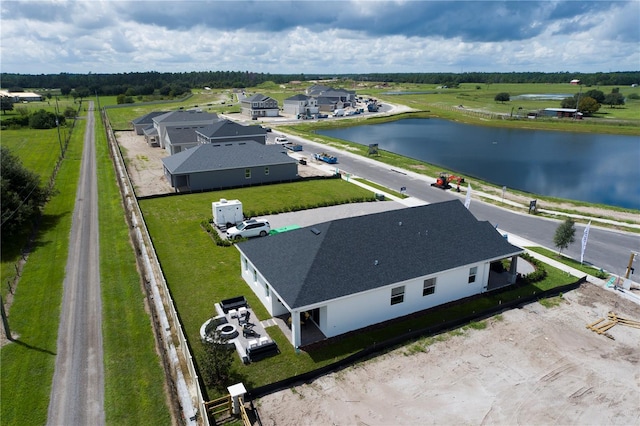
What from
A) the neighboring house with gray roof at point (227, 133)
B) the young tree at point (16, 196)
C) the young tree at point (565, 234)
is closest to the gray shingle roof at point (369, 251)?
the young tree at point (565, 234)

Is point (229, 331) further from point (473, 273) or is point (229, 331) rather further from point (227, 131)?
point (227, 131)

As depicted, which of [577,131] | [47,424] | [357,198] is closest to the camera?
[47,424]

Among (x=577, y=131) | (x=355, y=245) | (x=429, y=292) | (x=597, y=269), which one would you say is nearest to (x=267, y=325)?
(x=355, y=245)

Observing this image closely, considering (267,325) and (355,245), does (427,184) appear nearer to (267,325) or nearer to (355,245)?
(355,245)

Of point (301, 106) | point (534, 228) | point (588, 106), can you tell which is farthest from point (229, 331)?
point (588, 106)

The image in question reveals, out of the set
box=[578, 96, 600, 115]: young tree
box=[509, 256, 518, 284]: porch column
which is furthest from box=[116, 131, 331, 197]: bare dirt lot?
box=[578, 96, 600, 115]: young tree

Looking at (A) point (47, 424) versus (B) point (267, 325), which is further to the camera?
(B) point (267, 325)
